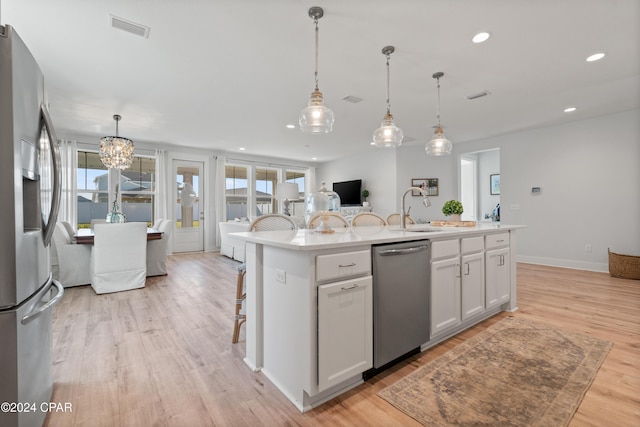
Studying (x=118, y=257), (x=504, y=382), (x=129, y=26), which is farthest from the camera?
(x=118, y=257)

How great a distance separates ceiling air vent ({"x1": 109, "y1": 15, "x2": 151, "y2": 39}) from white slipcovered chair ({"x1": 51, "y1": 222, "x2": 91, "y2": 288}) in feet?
9.57

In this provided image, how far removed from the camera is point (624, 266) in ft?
14.0

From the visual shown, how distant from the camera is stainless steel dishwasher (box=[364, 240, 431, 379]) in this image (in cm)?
175

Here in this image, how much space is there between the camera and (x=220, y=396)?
1.63 metres

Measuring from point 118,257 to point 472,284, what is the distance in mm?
4142

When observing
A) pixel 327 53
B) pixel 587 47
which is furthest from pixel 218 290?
pixel 587 47

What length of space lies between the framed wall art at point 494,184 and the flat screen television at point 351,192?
147 inches

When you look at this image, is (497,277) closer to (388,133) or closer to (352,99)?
(388,133)

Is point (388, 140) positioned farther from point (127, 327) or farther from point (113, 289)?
point (113, 289)

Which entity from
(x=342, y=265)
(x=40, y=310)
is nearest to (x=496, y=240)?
(x=342, y=265)

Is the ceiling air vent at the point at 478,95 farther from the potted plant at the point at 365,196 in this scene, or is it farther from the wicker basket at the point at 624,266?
the potted plant at the point at 365,196

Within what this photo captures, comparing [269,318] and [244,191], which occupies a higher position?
[244,191]

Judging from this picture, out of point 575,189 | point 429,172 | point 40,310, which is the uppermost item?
point 429,172

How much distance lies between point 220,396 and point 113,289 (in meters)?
2.97
